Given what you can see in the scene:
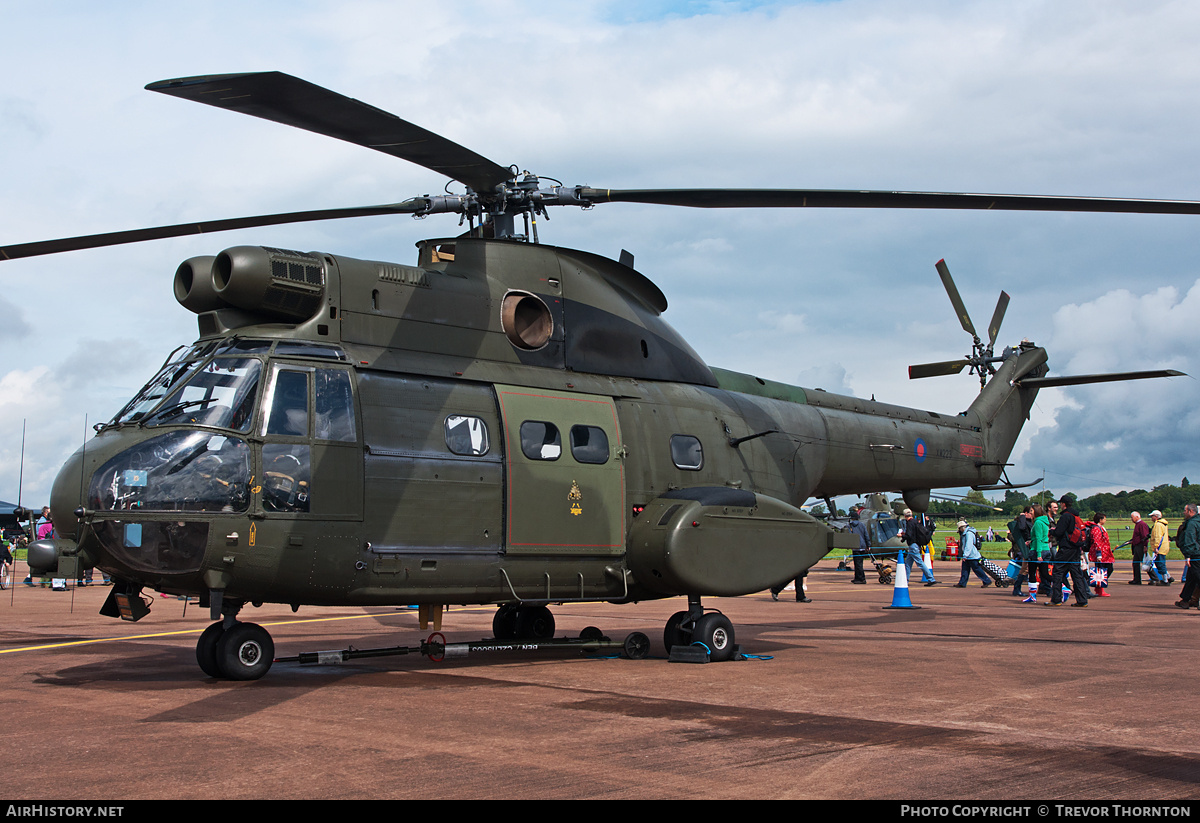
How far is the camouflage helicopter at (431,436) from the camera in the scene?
8617 millimetres

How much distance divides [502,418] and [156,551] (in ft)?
11.2

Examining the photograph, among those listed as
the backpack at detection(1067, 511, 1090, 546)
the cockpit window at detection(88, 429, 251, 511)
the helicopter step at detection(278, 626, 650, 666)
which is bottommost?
the helicopter step at detection(278, 626, 650, 666)

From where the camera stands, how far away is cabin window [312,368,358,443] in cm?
923

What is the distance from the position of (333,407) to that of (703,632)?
463 cm

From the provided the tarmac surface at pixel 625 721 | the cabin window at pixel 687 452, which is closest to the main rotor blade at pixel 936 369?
the tarmac surface at pixel 625 721

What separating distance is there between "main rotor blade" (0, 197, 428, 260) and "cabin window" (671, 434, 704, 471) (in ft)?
12.7

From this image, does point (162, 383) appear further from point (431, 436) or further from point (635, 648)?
point (635, 648)

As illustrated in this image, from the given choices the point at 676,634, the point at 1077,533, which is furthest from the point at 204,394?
the point at 1077,533

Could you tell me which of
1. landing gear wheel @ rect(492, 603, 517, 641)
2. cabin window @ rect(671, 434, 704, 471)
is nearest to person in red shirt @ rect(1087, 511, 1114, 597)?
cabin window @ rect(671, 434, 704, 471)

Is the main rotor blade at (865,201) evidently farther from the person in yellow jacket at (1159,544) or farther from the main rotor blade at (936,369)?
the person in yellow jacket at (1159,544)

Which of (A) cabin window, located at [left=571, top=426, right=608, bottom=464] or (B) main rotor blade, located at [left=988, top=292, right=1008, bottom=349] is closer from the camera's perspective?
(A) cabin window, located at [left=571, top=426, right=608, bottom=464]

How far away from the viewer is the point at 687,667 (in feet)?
35.1

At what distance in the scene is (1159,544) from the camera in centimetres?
2553

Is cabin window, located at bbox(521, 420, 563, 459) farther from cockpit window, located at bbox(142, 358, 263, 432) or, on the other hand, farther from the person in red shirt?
the person in red shirt
